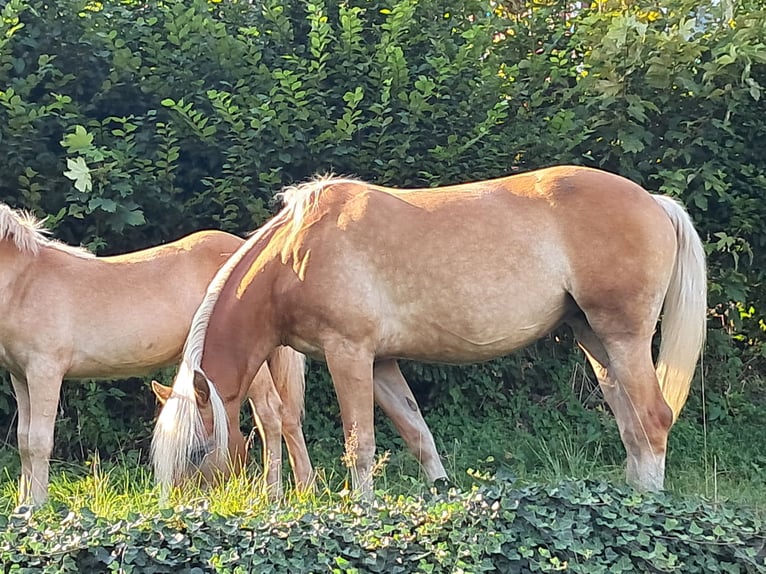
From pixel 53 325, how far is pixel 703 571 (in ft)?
11.1

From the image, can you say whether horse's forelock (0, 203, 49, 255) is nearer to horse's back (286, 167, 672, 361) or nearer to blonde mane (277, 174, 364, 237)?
blonde mane (277, 174, 364, 237)

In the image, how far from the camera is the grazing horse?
4711 millimetres

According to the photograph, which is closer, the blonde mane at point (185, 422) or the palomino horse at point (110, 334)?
the blonde mane at point (185, 422)

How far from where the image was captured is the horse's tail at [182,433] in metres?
3.98

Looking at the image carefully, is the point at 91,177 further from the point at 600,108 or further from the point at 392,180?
the point at 600,108

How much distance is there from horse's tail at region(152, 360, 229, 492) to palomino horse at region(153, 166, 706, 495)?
145 millimetres

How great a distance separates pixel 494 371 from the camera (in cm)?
633

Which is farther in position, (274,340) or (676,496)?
(274,340)

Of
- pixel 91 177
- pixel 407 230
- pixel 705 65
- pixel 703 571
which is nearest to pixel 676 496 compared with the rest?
pixel 703 571

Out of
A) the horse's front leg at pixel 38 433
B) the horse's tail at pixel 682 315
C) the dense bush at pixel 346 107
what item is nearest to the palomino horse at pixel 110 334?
the horse's front leg at pixel 38 433

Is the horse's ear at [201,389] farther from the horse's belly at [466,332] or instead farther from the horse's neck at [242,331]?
the horse's belly at [466,332]

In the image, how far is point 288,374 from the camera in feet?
17.3

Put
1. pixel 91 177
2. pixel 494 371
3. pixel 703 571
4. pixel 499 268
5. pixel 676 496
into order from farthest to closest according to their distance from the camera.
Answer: pixel 494 371 < pixel 91 177 < pixel 499 268 < pixel 676 496 < pixel 703 571

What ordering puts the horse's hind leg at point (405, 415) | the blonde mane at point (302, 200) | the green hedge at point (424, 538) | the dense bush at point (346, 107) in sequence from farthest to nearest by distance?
the dense bush at point (346, 107) → the horse's hind leg at point (405, 415) → the blonde mane at point (302, 200) → the green hedge at point (424, 538)
